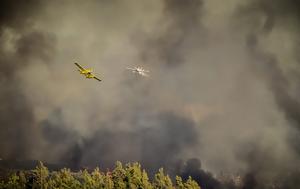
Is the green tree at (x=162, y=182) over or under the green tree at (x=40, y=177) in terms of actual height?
under

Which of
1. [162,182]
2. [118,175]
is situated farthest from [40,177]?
[162,182]

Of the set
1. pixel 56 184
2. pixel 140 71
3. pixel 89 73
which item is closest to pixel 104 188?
pixel 56 184

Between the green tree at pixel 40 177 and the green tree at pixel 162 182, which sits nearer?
the green tree at pixel 162 182

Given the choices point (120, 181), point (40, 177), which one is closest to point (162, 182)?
point (120, 181)

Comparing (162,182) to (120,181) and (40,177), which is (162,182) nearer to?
(120,181)

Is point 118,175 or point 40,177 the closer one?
point 118,175

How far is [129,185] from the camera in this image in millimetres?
109312

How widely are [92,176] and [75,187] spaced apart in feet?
23.0

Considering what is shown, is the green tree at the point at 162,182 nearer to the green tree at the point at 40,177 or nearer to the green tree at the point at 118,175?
the green tree at the point at 118,175

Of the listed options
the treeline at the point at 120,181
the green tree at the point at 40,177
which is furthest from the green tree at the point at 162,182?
the green tree at the point at 40,177

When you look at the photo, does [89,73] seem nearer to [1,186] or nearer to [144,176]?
[144,176]

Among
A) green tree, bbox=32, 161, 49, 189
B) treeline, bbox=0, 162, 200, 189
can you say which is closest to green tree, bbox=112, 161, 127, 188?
treeline, bbox=0, 162, 200, 189

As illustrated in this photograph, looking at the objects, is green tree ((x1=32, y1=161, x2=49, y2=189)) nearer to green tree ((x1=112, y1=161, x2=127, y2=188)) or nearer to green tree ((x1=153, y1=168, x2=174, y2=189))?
green tree ((x1=112, y1=161, x2=127, y2=188))

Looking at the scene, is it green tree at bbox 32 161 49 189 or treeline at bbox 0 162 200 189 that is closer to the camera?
treeline at bbox 0 162 200 189
